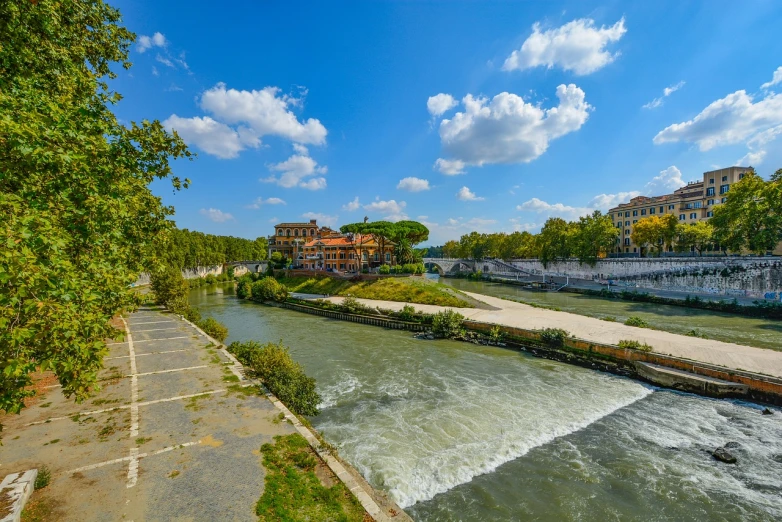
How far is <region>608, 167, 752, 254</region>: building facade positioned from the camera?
64438 millimetres

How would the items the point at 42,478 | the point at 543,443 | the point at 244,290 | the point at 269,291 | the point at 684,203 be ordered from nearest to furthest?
the point at 42,478
the point at 543,443
the point at 269,291
the point at 244,290
the point at 684,203

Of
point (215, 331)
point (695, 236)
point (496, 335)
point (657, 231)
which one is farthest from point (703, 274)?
point (215, 331)

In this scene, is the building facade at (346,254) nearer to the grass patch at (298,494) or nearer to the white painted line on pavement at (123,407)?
the white painted line on pavement at (123,407)

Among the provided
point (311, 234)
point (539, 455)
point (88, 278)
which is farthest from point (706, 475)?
point (311, 234)

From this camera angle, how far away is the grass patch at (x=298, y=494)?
7633 millimetres

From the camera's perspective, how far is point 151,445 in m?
A: 10.3

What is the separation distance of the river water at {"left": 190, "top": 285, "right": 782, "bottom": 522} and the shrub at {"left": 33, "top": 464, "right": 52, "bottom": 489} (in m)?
7.91

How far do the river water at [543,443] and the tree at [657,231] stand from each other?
54225mm

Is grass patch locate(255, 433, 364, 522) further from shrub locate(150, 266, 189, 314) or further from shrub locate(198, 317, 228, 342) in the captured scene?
shrub locate(150, 266, 189, 314)

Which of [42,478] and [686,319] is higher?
[42,478]

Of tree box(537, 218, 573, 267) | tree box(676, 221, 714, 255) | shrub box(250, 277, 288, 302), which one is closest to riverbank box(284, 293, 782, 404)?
shrub box(250, 277, 288, 302)

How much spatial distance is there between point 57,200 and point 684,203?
305ft

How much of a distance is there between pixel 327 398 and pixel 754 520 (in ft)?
50.9

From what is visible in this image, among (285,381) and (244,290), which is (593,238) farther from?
(285,381)
